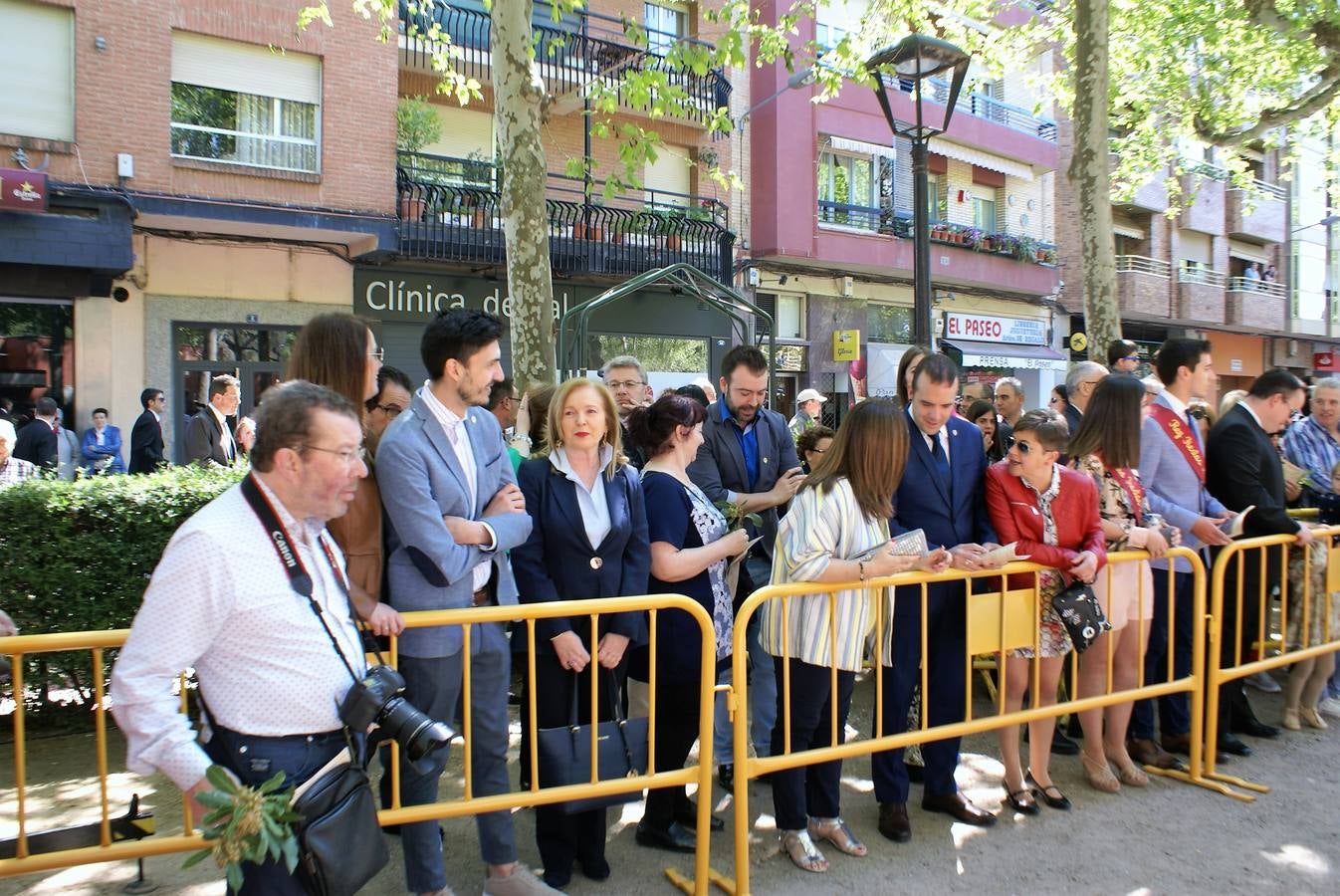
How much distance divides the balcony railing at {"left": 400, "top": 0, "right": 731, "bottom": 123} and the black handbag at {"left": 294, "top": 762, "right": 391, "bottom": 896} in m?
13.5

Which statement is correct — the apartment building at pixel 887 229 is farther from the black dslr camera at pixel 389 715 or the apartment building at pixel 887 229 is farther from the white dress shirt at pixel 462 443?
the black dslr camera at pixel 389 715

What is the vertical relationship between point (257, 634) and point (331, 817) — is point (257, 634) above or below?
above

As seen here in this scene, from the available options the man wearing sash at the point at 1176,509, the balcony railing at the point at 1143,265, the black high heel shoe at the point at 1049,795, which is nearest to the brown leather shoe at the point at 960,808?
the black high heel shoe at the point at 1049,795

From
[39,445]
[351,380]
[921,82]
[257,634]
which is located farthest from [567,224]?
[257,634]

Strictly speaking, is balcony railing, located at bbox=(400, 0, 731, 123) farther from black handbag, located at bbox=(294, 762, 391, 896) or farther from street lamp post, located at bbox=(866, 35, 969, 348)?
black handbag, located at bbox=(294, 762, 391, 896)

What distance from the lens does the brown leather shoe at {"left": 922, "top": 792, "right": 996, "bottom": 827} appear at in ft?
14.0

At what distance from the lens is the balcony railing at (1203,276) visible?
28.0 meters

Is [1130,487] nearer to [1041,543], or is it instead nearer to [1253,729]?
[1041,543]

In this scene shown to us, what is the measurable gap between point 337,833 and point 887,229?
20197 mm

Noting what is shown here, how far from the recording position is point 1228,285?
30.5 metres

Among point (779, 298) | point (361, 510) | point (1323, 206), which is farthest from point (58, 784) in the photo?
point (1323, 206)

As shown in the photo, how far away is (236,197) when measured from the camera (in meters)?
13.5

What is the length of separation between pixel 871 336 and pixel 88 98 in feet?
A: 49.9

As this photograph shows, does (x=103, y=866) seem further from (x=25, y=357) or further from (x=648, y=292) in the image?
(x=648, y=292)
